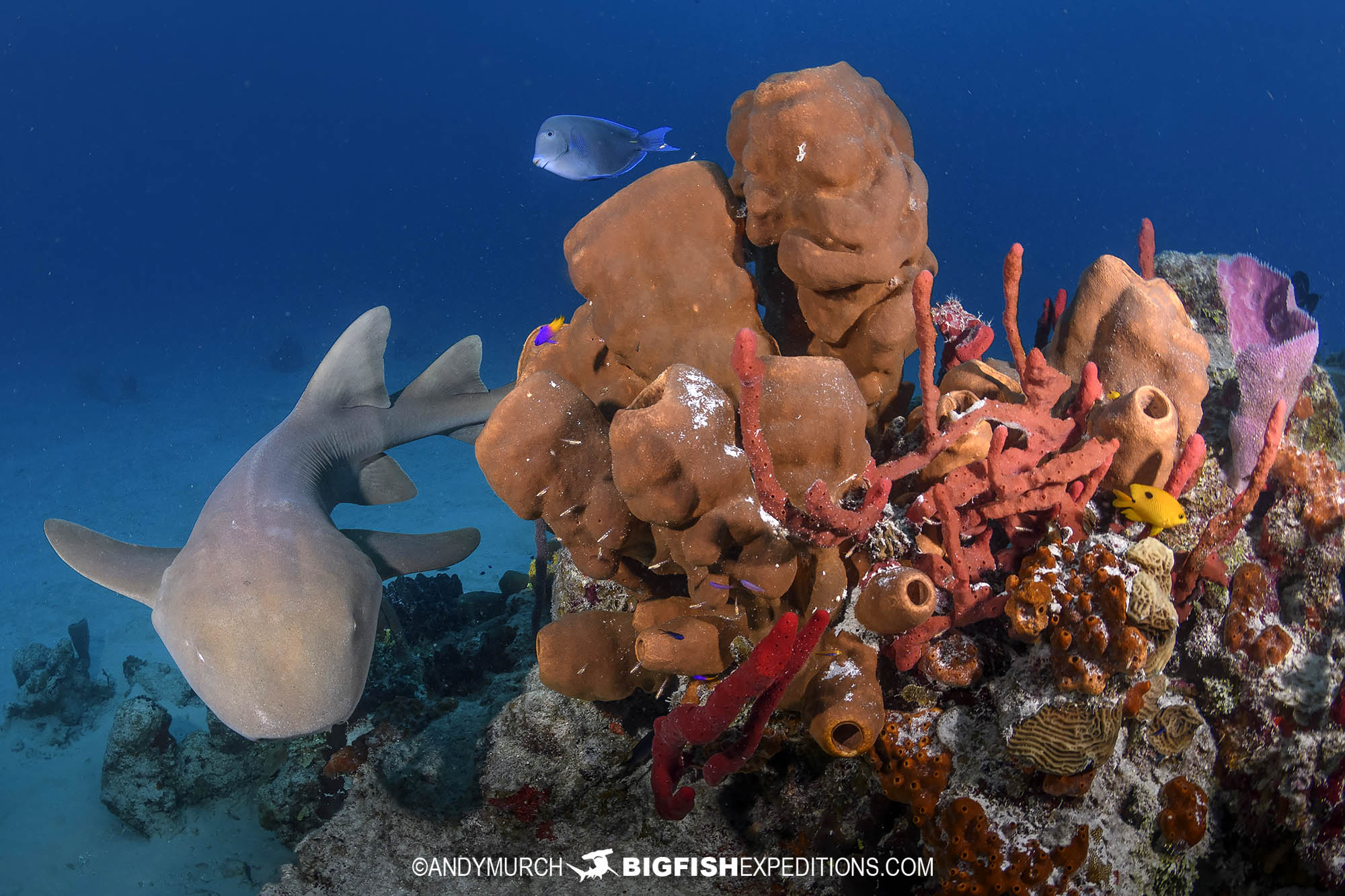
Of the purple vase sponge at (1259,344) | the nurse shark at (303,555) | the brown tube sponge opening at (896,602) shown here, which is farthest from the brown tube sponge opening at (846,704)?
the nurse shark at (303,555)

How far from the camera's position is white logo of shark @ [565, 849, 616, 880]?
3195 millimetres

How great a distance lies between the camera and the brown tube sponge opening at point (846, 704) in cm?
227

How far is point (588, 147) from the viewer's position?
520 centimetres

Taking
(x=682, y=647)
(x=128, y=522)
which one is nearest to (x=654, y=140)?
(x=682, y=647)

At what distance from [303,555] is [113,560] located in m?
2.06

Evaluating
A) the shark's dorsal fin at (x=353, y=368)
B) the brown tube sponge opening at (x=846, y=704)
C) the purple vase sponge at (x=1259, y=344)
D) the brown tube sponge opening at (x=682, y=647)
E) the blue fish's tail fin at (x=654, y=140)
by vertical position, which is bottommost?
the brown tube sponge opening at (x=846, y=704)

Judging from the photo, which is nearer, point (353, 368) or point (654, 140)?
point (654, 140)

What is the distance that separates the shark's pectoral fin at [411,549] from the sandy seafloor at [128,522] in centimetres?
249

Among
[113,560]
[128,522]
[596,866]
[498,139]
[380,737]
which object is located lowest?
[596,866]

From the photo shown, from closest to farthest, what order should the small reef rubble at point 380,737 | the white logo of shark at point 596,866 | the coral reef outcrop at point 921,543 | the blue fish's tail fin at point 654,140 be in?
the coral reef outcrop at point 921,543
the white logo of shark at point 596,866
the small reef rubble at point 380,737
the blue fish's tail fin at point 654,140

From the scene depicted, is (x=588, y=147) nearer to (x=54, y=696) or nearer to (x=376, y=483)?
(x=376, y=483)

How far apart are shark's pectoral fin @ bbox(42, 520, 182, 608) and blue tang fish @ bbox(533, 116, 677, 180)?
4.36 metres

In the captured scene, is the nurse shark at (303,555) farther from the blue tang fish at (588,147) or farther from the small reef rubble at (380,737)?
the blue tang fish at (588,147)

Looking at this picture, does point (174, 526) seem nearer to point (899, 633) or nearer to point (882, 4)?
point (899, 633)
